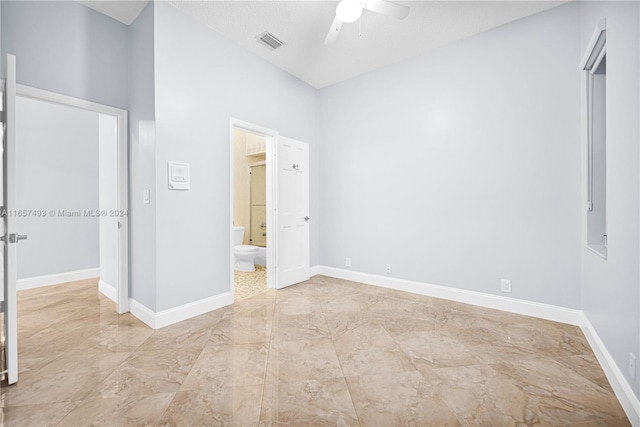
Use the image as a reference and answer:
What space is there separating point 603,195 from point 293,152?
11.0ft

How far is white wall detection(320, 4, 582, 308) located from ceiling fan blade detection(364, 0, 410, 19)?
1.26 meters

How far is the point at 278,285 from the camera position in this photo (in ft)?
12.6

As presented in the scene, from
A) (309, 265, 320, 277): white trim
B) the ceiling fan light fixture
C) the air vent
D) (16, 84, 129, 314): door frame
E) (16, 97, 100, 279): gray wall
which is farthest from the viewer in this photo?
(309, 265, 320, 277): white trim

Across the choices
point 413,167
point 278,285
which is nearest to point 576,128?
point 413,167

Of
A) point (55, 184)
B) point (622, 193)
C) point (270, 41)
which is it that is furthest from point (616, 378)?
point (55, 184)

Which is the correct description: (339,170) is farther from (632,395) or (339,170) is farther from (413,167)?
(632,395)

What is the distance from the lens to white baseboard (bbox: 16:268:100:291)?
384cm

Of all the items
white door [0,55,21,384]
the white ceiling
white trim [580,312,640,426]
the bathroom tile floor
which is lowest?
the bathroom tile floor

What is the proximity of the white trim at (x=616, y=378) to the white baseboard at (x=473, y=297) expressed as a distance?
0.33 meters

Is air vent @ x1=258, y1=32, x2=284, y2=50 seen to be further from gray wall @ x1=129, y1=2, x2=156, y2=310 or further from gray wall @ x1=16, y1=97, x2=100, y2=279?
gray wall @ x1=16, y1=97, x2=100, y2=279

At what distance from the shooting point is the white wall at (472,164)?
8.91ft

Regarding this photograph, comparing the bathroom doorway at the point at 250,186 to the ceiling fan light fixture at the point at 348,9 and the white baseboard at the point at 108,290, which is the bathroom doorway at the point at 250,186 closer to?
the white baseboard at the point at 108,290

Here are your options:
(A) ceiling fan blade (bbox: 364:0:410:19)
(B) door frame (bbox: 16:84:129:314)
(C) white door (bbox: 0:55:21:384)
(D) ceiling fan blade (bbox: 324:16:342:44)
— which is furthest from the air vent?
(C) white door (bbox: 0:55:21:384)

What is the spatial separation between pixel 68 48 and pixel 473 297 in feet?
15.5
